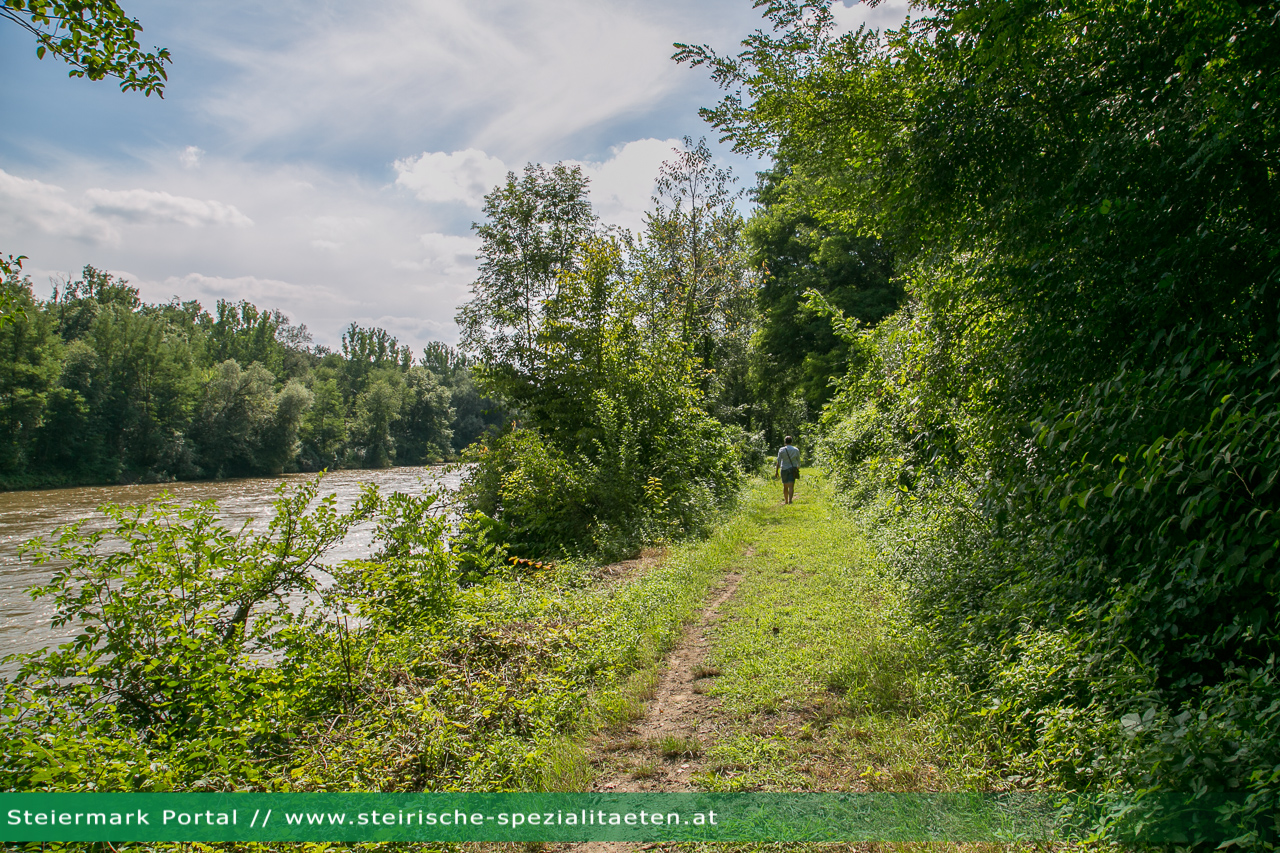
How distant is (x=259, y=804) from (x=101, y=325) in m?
58.5

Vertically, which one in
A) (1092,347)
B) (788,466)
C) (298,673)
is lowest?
(298,673)

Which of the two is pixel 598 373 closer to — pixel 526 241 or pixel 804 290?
pixel 526 241

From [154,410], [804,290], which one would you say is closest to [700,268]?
[804,290]

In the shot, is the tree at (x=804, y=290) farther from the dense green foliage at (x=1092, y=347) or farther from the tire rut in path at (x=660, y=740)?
the tire rut in path at (x=660, y=740)

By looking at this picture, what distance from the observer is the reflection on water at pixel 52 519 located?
10.3 meters

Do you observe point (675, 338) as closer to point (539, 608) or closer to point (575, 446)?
point (575, 446)

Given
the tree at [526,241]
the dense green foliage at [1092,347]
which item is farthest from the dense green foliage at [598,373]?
the dense green foliage at [1092,347]

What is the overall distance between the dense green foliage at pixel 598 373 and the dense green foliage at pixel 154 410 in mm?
2973

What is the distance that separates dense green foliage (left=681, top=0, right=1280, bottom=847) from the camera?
9.14ft

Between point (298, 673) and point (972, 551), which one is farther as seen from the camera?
point (972, 551)

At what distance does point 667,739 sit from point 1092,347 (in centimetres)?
390

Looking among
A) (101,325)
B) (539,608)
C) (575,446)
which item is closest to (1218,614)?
(539,608)
